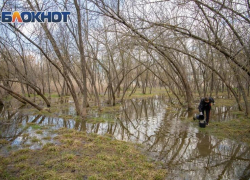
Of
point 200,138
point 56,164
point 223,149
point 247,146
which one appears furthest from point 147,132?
point 56,164

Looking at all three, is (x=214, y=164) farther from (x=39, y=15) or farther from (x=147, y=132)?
(x=39, y=15)

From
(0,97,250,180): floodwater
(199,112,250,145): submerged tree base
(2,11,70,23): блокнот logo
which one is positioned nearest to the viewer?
(0,97,250,180): floodwater

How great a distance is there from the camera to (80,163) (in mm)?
4098

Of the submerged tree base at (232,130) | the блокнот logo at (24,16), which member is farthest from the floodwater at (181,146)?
the блокнот logo at (24,16)

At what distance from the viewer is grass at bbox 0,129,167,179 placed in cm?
359

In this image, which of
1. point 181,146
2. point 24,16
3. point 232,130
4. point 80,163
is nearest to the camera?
point 80,163

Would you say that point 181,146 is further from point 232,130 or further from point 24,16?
point 24,16

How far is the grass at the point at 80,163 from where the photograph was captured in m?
3.59

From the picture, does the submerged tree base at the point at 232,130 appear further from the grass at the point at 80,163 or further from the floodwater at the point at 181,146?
the grass at the point at 80,163

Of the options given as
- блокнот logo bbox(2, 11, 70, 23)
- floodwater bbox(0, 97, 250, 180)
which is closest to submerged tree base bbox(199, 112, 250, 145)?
floodwater bbox(0, 97, 250, 180)

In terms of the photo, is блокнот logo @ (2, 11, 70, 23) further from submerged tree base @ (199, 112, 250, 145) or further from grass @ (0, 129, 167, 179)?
submerged tree base @ (199, 112, 250, 145)

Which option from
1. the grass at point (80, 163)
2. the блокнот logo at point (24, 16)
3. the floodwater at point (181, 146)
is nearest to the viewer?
the grass at point (80, 163)

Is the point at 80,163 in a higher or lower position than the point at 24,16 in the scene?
lower

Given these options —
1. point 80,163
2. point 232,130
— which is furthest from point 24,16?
point 232,130
